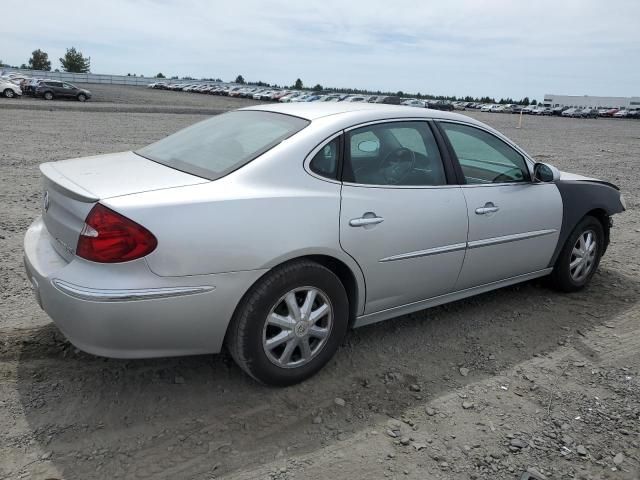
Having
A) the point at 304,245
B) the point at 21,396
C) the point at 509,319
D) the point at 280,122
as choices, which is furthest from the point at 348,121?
the point at 21,396

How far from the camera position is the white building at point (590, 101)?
10370cm

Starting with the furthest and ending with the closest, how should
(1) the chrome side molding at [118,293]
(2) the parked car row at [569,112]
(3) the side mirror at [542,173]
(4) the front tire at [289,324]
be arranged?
(2) the parked car row at [569,112] → (3) the side mirror at [542,173] → (4) the front tire at [289,324] → (1) the chrome side molding at [118,293]

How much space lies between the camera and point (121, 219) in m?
2.57

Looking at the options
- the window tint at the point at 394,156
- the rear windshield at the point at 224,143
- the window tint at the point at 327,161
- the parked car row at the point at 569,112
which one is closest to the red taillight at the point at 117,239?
the rear windshield at the point at 224,143

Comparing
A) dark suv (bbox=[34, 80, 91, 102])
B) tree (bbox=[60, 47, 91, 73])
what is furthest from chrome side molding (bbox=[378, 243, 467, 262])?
tree (bbox=[60, 47, 91, 73])

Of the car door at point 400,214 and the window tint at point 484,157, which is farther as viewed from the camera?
the window tint at point 484,157

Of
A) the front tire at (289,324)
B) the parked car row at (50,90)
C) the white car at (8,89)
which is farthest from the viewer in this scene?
the parked car row at (50,90)

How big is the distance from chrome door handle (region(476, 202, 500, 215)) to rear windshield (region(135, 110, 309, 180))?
55.5 inches

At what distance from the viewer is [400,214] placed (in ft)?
11.1

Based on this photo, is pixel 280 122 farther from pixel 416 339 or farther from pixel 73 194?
pixel 416 339

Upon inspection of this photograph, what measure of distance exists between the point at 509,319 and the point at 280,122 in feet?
7.89

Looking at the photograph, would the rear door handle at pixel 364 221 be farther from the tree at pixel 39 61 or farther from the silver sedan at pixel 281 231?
the tree at pixel 39 61

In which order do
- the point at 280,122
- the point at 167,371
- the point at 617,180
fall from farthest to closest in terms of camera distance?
the point at 617,180 → the point at 280,122 → the point at 167,371

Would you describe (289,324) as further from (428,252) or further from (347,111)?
(347,111)
